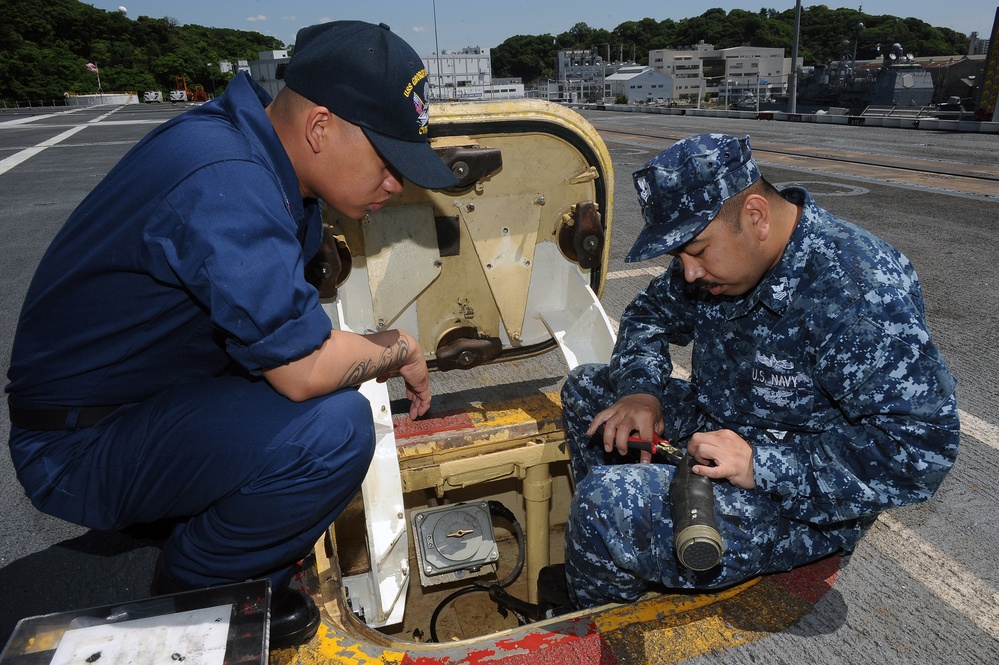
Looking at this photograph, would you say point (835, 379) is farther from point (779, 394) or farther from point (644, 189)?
point (644, 189)

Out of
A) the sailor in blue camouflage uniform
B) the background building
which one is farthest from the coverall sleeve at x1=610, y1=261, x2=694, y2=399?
the background building

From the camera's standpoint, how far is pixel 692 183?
1724 millimetres

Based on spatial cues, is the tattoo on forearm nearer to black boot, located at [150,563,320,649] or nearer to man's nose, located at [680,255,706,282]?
black boot, located at [150,563,320,649]

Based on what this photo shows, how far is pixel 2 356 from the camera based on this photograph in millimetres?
4004

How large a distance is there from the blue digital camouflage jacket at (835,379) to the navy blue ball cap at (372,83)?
3.36ft

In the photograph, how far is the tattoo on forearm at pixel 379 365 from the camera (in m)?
1.74

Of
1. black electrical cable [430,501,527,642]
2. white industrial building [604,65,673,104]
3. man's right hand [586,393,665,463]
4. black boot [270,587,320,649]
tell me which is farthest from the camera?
white industrial building [604,65,673,104]

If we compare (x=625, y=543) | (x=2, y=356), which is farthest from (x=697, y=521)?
(x=2, y=356)

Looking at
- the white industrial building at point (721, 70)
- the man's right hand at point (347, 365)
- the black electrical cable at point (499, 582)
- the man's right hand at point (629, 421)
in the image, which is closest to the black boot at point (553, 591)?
the black electrical cable at point (499, 582)

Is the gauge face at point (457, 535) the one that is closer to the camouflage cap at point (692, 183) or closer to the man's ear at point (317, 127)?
the camouflage cap at point (692, 183)

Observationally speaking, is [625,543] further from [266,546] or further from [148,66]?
[148,66]

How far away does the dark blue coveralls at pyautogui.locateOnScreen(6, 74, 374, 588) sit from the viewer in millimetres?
1404

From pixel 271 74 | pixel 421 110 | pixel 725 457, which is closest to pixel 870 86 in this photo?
pixel 271 74

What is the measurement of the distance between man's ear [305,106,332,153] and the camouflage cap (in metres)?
0.83
